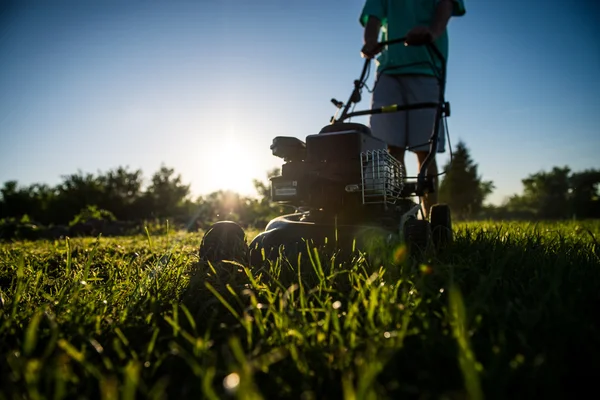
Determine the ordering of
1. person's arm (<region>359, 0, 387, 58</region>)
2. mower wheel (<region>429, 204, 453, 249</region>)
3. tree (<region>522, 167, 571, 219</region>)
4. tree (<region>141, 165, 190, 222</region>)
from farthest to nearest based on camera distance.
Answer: tree (<region>522, 167, 571, 219</region>)
tree (<region>141, 165, 190, 222</region>)
person's arm (<region>359, 0, 387, 58</region>)
mower wheel (<region>429, 204, 453, 249</region>)

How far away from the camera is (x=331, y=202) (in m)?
2.47

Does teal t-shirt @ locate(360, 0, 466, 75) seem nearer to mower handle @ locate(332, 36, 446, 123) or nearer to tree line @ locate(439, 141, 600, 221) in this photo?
mower handle @ locate(332, 36, 446, 123)

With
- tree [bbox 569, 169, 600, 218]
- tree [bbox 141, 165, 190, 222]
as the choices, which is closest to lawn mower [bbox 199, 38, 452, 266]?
tree [bbox 141, 165, 190, 222]

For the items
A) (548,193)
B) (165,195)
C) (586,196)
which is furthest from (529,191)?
(165,195)

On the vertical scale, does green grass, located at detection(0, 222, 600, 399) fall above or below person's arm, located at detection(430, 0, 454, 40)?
below

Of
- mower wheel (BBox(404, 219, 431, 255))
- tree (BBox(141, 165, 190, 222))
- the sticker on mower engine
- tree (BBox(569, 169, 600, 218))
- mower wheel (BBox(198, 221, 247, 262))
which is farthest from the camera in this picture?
tree (BBox(569, 169, 600, 218))

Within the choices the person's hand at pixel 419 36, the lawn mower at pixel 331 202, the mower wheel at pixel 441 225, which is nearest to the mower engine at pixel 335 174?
the lawn mower at pixel 331 202

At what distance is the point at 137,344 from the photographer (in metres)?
1.27

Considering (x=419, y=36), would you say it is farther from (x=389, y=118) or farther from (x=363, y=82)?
(x=389, y=118)

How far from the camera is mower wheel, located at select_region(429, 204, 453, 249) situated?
2698 millimetres

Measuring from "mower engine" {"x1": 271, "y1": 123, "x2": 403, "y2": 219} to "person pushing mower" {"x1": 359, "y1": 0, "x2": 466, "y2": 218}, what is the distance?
1386 millimetres

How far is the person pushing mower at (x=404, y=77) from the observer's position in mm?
3773

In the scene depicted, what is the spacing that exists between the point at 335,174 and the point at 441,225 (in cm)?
93

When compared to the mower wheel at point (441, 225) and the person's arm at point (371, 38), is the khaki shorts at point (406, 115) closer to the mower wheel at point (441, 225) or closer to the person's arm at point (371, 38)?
the person's arm at point (371, 38)
